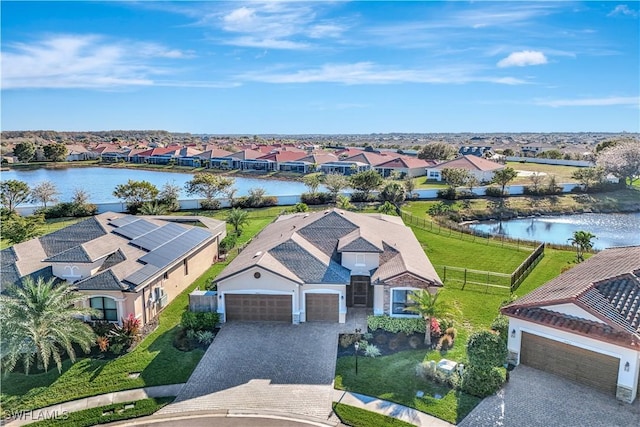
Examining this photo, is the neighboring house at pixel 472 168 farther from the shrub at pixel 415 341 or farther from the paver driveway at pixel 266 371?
the paver driveway at pixel 266 371

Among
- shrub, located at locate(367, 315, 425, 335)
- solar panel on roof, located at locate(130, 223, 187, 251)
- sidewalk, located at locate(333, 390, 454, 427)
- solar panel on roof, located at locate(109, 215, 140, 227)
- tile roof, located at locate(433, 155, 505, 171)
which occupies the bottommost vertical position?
sidewalk, located at locate(333, 390, 454, 427)

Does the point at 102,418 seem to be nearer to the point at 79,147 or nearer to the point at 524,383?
the point at 524,383

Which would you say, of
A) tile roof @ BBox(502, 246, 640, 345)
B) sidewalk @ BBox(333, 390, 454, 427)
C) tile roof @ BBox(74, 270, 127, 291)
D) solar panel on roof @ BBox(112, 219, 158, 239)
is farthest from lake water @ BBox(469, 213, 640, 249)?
tile roof @ BBox(74, 270, 127, 291)

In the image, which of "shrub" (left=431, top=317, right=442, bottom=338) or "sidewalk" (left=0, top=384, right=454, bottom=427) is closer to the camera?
"sidewalk" (left=0, top=384, right=454, bottom=427)

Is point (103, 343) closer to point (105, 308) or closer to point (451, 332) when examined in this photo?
point (105, 308)

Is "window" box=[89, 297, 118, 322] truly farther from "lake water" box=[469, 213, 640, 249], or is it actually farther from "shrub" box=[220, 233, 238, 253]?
"lake water" box=[469, 213, 640, 249]

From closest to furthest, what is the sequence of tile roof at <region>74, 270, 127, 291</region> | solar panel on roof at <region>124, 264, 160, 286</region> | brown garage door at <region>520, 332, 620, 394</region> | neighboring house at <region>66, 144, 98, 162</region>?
brown garage door at <region>520, 332, 620, 394</region> → tile roof at <region>74, 270, 127, 291</region> → solar panel on roof at <region>124, 264, 160, 286</region> → neighboring house at <region>66, 144, 98, 162</region>

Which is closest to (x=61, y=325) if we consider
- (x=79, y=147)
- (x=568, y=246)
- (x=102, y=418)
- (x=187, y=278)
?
(x=102, y=418)

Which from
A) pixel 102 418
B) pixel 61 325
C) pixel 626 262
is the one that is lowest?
pixel 102 418
